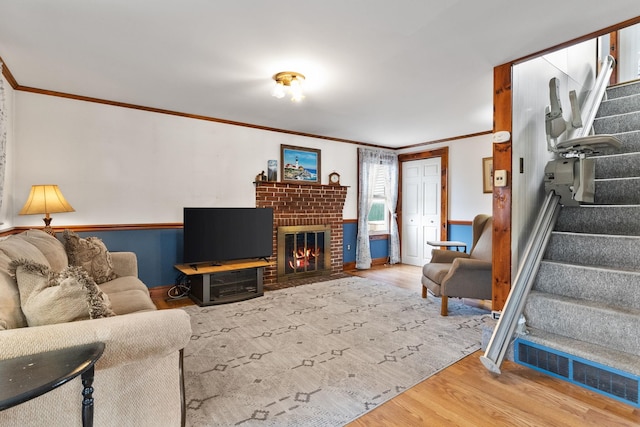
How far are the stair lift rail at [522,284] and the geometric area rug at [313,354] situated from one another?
0.35 meters

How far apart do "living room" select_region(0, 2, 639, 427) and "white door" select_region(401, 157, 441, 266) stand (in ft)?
2.25

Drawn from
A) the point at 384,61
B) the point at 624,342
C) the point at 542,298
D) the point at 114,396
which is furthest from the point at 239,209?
the point at 624,342

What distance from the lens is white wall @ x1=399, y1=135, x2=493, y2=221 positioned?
5.12 metres

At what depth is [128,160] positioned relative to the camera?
381cm

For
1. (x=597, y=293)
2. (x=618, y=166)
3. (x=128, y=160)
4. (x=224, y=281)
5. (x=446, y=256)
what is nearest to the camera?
(x=597, y=293)

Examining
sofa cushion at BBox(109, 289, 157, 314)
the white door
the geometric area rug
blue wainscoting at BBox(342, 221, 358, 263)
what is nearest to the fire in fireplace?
blue wainscoting at BBox(342, 221, 358, 263)

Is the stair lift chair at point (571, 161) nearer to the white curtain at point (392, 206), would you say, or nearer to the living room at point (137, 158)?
the living room at point (137, 158)

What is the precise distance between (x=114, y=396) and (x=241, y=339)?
154 centimetres

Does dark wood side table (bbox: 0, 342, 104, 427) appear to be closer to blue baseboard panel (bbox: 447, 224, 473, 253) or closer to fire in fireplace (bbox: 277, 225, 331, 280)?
fire in fireplace (bbox: 277, 225, 331, 280)

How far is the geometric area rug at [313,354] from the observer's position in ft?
6.11

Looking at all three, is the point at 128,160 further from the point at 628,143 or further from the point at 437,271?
the point at 628,143

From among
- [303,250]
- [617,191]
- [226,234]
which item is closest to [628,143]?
[617,191]

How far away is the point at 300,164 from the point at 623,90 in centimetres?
404

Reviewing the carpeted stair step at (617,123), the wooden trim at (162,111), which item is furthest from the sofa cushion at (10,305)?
the carpeted stair step at (617,123)
